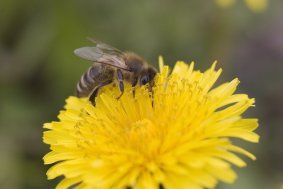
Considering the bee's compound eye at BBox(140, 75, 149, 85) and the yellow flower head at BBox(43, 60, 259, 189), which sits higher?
the bee's compound eye at BBox(140, 75, 149, 85)

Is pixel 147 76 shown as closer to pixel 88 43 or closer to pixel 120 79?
pixel 120 79

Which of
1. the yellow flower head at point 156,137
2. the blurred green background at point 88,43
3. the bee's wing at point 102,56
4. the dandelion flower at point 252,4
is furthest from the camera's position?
the blurred green background at point 88,43

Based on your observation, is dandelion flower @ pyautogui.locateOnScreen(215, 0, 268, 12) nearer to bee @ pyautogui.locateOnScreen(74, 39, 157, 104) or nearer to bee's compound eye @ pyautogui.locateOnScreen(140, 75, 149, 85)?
bee @ pyautogui.locateOnScreen(74, 39, 157, 104)

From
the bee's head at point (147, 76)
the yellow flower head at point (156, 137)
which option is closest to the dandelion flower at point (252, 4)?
the yellow flower head at point (156, 137)

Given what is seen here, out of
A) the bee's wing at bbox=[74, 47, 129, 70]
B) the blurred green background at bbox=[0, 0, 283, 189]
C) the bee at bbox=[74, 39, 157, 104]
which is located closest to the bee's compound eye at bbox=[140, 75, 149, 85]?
the bee at bbox=[74, 39, 157, 104]

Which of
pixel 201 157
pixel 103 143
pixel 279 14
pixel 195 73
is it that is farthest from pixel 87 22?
pixel 201 157

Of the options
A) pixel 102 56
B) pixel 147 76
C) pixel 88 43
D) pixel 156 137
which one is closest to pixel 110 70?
pixel 102 56

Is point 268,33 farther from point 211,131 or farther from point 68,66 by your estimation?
point 211,131

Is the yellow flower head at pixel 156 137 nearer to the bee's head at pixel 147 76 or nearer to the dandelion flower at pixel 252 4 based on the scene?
the bee's head at pixel 147 76
